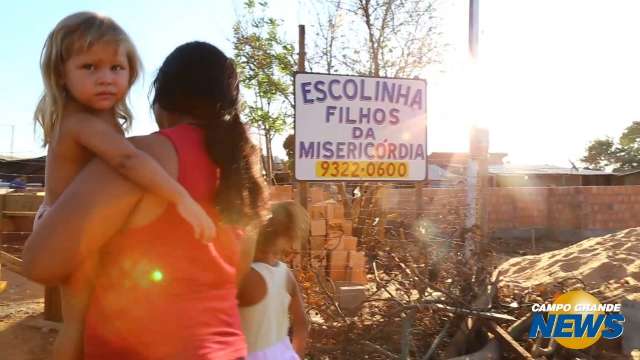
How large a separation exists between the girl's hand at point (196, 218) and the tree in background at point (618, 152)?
43.0 meters

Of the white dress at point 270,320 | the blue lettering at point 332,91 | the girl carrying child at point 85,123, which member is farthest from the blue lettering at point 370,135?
the girl carrying child at point 85,123

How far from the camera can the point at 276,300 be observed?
2.03 meters

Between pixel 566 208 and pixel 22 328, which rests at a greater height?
pixel 566 208

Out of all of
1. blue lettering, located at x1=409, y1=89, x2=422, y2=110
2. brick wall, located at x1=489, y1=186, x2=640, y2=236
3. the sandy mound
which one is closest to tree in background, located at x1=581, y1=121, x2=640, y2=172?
brick wall, located at x1=489, y1=186, x2=640, y2=236

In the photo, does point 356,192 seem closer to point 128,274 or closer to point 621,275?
point 621,275

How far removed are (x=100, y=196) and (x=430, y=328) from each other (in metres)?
3.91

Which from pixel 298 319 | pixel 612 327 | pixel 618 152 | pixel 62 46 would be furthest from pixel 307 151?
pixel 618 152

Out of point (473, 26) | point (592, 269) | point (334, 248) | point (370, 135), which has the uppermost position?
point (473, 26)

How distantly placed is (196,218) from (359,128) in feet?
12.4

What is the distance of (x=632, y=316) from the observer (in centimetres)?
435

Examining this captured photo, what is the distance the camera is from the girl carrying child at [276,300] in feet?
6.39

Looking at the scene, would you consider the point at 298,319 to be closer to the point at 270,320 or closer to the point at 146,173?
the point at 270,320

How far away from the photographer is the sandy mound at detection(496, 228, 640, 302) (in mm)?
5094

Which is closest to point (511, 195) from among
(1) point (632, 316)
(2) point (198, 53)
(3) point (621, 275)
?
(3) point (621, 275)
